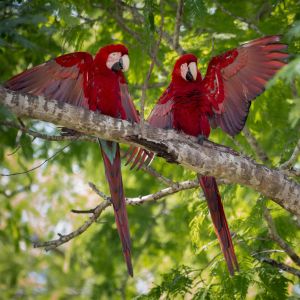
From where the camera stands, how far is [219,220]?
3.46 m

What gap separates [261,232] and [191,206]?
839 mm

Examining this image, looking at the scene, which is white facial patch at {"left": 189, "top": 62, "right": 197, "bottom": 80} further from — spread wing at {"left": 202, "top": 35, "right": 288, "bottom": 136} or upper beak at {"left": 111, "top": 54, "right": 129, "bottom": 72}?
upper beak at {"left": 111, "top": 54, "right": 129, "bottom": 72}

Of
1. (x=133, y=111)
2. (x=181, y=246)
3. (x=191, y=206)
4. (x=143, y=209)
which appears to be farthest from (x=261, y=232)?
(x=143, y=209)

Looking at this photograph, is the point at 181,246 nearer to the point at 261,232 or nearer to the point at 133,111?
the point at 261,232

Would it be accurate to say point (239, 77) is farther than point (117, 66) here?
No

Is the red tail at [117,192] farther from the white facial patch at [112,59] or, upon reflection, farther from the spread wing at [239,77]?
the spread wing at [239,77]

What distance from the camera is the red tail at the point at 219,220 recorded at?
3.42 metres

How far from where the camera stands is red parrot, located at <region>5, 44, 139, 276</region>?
3.57 m

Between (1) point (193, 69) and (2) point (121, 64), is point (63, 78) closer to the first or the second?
(2) point (121, 64)

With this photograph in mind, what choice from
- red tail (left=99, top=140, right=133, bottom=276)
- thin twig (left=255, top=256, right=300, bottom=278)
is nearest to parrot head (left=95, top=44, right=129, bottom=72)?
red tail (left=99, top=140, right=133, bottom=276)

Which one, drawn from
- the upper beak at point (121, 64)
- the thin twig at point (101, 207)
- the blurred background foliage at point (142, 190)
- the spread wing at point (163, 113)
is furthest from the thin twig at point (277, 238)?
the upper beak at point (121, 64)

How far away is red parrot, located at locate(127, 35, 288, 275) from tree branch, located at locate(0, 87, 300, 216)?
1.36 ft

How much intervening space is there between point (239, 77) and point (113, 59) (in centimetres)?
81

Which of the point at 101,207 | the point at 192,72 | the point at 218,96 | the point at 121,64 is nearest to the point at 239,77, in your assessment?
the point at 218,96
